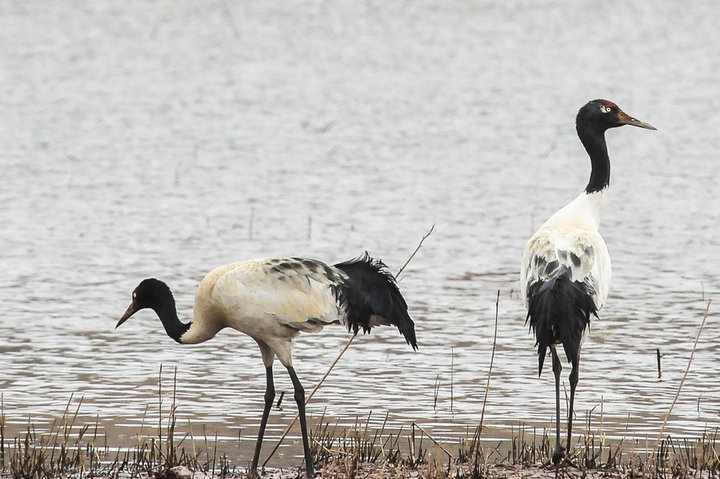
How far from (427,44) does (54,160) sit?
37.9 feet

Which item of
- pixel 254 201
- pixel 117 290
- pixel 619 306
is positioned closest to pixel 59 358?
pixel 117 290

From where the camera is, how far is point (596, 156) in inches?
334

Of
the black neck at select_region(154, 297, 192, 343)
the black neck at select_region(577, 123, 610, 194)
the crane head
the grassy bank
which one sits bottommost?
the grassy bank

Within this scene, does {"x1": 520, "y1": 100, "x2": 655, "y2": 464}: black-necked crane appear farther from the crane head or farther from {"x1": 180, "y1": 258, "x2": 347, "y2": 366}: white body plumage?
the crane head

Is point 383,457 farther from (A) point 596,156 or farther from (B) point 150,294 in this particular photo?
(A) point 596,156

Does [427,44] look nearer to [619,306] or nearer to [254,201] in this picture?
[254,201]

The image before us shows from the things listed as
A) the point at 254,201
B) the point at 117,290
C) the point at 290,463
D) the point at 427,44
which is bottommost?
the point at 290,463

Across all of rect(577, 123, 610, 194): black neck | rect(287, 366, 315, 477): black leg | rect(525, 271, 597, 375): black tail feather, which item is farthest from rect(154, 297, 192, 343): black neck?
rect(577, 123, 610, 194): black neck

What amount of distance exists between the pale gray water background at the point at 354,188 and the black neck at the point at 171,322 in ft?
1.73

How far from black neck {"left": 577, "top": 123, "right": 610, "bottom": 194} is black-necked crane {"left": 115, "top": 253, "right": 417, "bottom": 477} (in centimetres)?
183

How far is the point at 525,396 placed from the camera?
819 cm

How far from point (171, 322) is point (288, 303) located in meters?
0.68

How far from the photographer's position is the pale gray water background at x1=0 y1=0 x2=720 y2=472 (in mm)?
8383

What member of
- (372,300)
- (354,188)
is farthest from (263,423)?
(354,188)
